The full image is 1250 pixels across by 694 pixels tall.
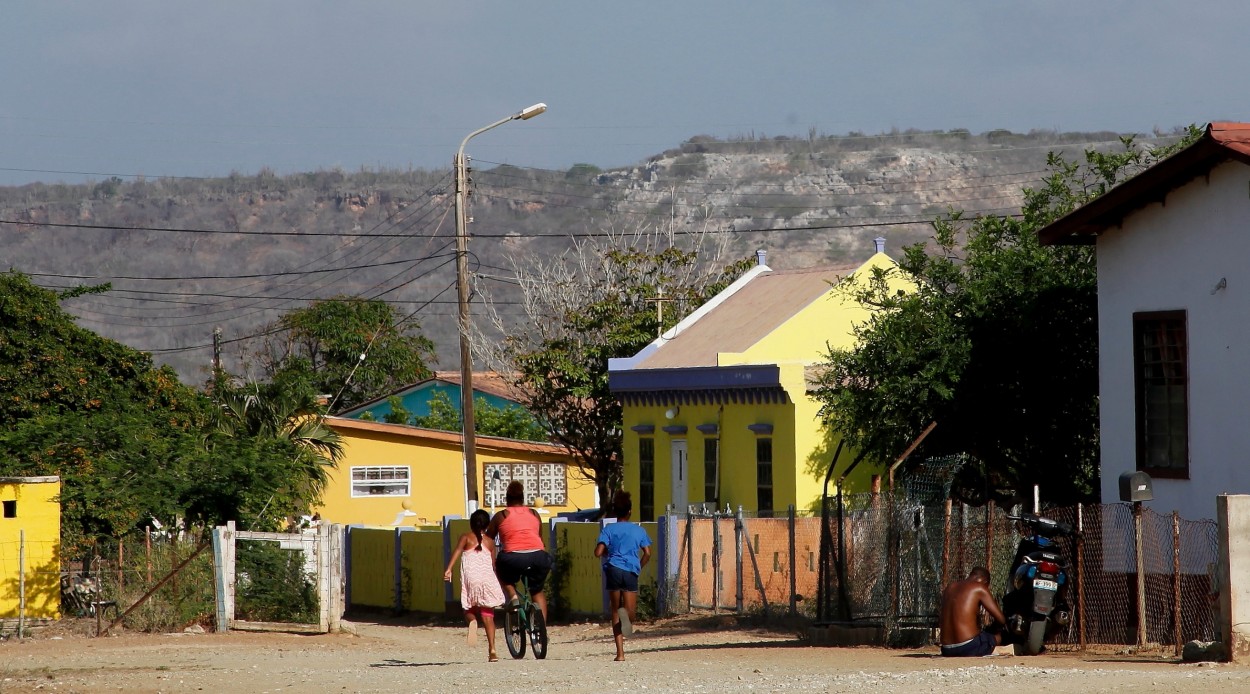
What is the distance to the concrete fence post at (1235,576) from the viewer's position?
527 inches

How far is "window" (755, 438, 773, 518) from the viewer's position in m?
29.7

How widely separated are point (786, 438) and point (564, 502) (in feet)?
58.2

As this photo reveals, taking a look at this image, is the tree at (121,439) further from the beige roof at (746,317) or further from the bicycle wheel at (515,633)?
the beige roof at (746,317)

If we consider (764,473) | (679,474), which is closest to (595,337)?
(679,474)

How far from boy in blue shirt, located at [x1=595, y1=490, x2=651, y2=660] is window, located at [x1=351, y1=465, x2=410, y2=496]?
27.8 meters

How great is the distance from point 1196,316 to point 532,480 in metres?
30.3

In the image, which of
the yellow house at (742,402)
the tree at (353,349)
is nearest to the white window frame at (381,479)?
the yellow house at (742,402)

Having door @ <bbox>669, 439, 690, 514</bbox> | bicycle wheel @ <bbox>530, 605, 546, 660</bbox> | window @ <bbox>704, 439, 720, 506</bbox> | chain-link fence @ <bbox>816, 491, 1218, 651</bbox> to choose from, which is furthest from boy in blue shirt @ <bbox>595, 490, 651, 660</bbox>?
door @ <bbox>669, 439, 690, 514</bbox>

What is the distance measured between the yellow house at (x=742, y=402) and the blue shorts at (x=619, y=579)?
36.8ft

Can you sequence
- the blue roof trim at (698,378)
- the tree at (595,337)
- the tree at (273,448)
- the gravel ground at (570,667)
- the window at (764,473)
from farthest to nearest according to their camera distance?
1. the tree at (595,337)
2. the window at (764,473)
3. the blue roof trim at (698,378)
4. the tree at (273,448)
5. the gravel ground at (570,667)

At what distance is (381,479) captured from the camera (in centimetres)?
4372

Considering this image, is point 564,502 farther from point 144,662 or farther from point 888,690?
point 888,690

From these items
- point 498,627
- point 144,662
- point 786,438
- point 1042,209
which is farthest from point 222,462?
point 1042,209

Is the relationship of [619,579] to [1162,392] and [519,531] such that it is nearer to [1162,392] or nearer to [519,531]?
[519,531]
